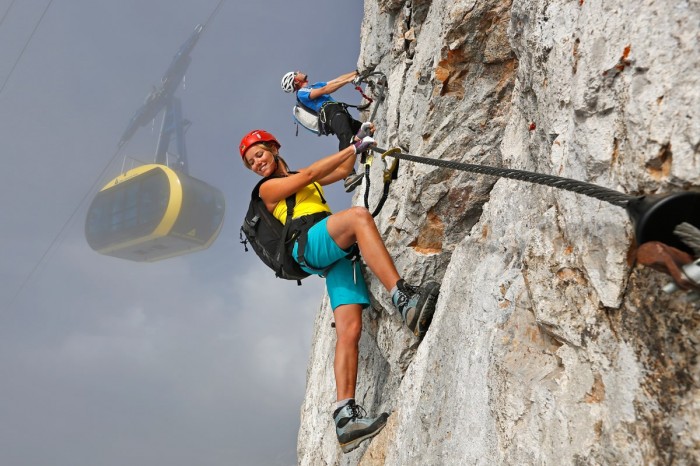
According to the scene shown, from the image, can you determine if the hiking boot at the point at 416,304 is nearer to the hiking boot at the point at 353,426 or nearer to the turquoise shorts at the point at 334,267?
the turquoise shorts at the point at 334,267

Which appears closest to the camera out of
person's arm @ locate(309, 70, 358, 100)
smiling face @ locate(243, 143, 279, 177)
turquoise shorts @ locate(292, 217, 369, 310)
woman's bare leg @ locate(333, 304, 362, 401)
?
woman's bare leg @ locate(333, 304, 362, 401)

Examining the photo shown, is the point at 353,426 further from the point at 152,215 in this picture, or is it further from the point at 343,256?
the point at 152,215

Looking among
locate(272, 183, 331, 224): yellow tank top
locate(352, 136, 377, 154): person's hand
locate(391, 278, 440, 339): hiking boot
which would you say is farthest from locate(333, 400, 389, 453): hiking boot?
locate(352, 136, 377, 154): person's hand

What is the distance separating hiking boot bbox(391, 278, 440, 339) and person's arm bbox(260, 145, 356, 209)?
4.03ft

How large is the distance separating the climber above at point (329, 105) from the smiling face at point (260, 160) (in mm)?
2592

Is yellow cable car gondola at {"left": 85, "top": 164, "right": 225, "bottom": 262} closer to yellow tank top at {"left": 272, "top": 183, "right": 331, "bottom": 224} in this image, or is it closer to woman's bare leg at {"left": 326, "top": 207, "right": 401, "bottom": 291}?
yellow tank top at {"left": 272, "top": 183, "right": 331, "bottom": 224}

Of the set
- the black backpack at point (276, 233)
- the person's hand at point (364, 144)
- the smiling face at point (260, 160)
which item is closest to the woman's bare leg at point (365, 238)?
the black backpack at point (276, 233)

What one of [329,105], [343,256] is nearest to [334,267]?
[343,256]

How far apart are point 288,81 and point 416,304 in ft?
20.4

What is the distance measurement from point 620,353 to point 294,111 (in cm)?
816

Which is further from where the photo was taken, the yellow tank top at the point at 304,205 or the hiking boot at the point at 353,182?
the hiking boot at the point at 353,182

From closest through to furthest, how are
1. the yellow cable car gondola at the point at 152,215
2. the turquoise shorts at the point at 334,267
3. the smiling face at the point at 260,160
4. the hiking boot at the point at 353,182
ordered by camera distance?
the turquoise shorts at the point at 334,267, the smiling face at the point at 260,160, the hiking boot at the point at 353,182, the yellow cable car gondola at the point at 152,215

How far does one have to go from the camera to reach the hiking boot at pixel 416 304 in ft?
14.7

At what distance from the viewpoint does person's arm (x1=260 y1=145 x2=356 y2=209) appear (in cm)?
486
